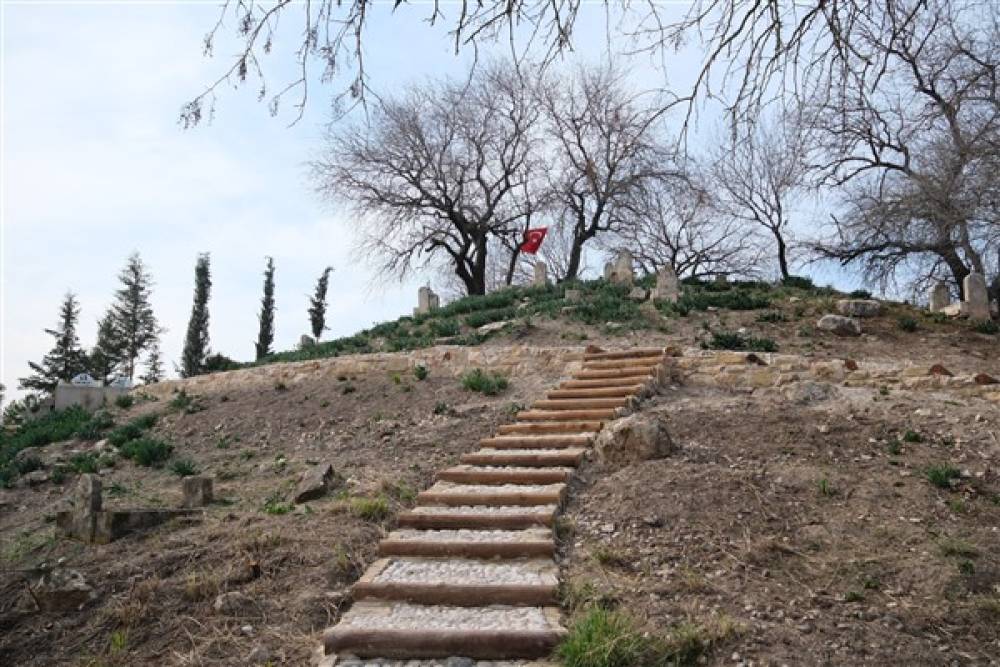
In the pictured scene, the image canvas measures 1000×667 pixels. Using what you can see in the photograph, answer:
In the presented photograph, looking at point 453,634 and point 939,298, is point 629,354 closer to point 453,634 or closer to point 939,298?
point 453,634

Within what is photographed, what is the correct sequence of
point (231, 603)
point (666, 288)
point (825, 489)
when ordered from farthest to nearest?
point (666, 288)
point (825, 489)
point (231, 603)

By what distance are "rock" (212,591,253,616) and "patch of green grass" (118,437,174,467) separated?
189 inches

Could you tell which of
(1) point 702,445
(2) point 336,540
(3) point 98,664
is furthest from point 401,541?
(1) point 702,445

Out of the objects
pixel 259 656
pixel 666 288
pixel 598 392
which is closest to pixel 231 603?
pixel 259 656

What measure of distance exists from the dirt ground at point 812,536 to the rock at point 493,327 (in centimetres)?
615

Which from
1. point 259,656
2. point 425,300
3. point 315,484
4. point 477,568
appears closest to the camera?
point 259,656

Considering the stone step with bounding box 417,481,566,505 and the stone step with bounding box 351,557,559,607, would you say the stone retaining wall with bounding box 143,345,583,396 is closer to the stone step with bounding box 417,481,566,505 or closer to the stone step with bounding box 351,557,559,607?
the stone step with bounding box 417,481,566,505

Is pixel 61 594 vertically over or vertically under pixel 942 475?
under

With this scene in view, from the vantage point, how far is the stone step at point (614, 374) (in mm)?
8398

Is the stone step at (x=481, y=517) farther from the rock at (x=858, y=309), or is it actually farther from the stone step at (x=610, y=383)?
the rock at (x=858, y=309)

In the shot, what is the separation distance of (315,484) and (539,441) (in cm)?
203

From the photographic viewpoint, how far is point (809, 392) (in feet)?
23.6

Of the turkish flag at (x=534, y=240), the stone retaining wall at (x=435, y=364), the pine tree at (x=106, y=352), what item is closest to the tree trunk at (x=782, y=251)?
the turkish flag at (x=534, y=240)

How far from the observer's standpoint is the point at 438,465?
6.63 m
